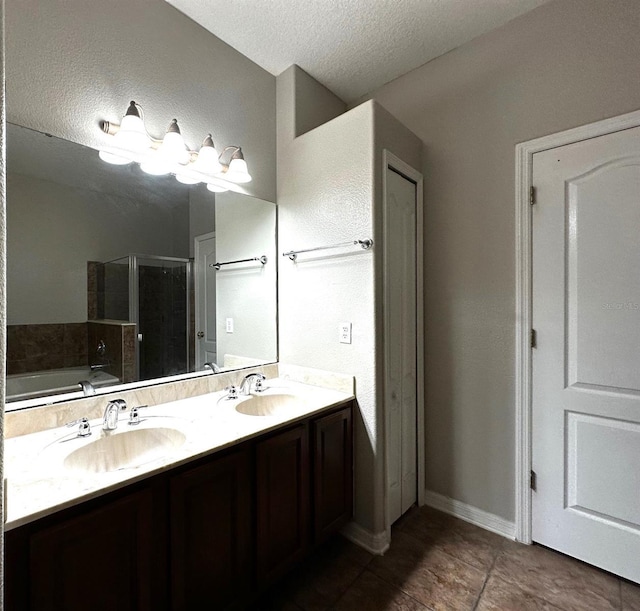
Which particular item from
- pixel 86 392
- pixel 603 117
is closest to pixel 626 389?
pixel 603 117

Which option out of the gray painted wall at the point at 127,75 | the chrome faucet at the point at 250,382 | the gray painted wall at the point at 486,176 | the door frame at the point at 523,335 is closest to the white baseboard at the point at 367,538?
the gray painted wall at the point at 486,176

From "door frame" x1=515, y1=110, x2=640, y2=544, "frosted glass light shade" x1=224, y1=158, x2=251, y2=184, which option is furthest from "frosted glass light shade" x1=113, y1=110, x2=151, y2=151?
"door frame" x1=515, y1=110, x2=640, y2=544

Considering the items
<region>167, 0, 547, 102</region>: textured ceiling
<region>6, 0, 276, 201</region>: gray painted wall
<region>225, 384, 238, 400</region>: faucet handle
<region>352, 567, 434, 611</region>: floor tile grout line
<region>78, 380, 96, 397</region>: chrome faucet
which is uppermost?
<region>167, 0, 547, 102</region>: textured ceiling

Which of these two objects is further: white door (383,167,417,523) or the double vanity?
white door (383,167,417,523)

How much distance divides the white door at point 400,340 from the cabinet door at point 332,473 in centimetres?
23

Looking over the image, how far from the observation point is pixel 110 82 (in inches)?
59.1

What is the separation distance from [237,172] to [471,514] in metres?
2.33

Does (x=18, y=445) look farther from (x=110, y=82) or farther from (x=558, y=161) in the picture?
(x=558, y=161)

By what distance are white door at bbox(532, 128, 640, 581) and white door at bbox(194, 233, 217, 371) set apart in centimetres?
172

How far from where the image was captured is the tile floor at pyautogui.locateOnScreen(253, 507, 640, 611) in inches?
56.8

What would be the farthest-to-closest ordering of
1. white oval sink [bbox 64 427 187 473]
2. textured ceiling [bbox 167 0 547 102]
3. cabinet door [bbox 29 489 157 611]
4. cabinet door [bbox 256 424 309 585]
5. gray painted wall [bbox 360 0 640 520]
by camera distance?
textured ceiling [bbox 167 0 547 102]
gray painted wall [bbox 360 0 640 520]
cabinet door [bbox 256 424 309 585]
white oval sink [bbox 64 427 187 473]
cabinet door [bbox 29 489 157 611]

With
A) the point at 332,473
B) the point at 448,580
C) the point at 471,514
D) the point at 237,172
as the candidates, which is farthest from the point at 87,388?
the point at 471,514

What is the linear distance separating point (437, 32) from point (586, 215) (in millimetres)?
1258

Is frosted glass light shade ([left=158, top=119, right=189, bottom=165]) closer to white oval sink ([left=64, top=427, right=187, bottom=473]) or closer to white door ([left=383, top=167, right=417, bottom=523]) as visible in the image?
white door ([left=383, top=167, right=417, bottom=523])
